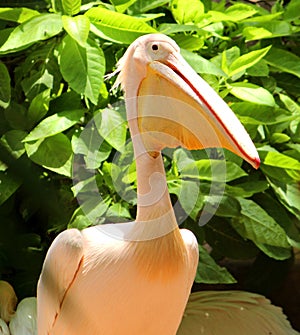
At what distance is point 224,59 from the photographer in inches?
61.9

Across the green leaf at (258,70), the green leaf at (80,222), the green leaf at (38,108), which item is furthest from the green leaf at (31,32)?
the green leaf at (258,70)

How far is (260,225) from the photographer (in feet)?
5.16

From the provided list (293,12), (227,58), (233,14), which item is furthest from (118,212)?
(293,12)

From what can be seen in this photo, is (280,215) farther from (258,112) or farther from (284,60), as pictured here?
(284,60)

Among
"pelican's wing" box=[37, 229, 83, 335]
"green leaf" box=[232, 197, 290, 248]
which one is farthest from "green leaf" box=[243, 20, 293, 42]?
"pelican's wing" box=[37, 229, 83, 335]

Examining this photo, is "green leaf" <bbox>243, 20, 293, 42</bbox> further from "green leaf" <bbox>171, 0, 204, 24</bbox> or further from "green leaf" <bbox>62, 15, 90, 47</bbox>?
"green leaf" <bbox>62, 15, 90, 47</bbox>

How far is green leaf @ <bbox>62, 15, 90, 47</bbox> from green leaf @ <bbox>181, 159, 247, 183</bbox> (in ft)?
1.11

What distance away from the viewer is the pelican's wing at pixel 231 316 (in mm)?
1646

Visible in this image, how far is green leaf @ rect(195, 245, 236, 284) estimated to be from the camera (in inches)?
60.2

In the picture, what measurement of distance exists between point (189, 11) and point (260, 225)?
48cm

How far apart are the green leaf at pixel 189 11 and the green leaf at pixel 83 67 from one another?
0.83ft

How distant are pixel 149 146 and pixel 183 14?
1.94 feet

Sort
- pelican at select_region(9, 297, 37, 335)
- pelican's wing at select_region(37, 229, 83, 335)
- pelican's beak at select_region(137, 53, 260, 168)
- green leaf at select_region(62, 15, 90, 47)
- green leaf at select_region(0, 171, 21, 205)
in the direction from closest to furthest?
green leaf at select_region(0, 171, 21, 205), pelican's beak at select_region(137, 53, 260, 168), pelican's wing at select_region(37, 229, 83, 335), green leaf at select_region(62, 15, 90, 47), pelican at select_region(9, 297, 37, 335)

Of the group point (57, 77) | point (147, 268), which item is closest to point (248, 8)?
point (57, 77)
